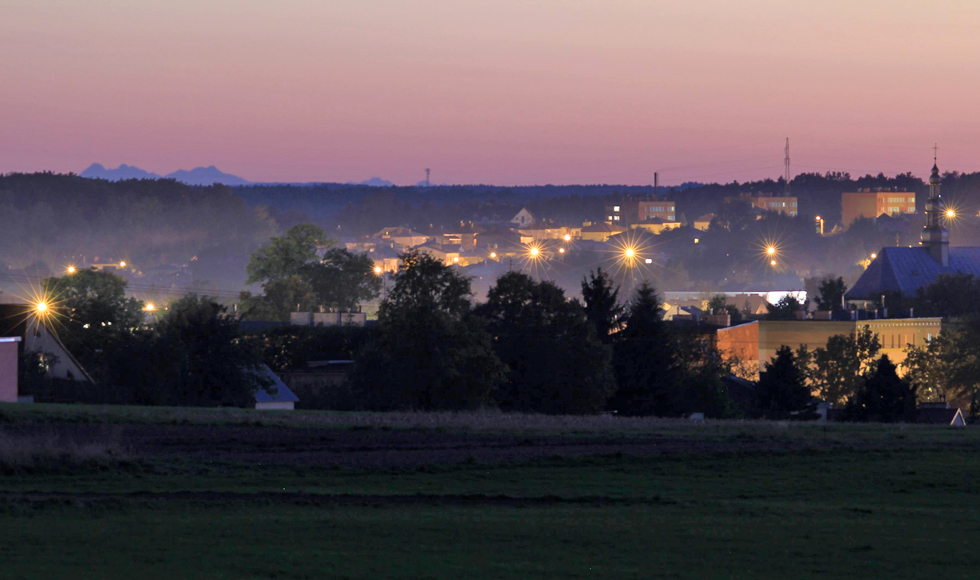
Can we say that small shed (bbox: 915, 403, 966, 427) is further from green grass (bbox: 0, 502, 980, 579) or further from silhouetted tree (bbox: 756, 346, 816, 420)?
green grass (bbox: 0, 502, 980, 579)

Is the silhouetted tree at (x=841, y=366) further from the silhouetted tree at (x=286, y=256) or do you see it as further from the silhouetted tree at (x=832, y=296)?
the silhouetted tree at (x=286, y=256)

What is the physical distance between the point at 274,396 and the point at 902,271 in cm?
9090

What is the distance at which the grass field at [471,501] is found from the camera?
11.9m

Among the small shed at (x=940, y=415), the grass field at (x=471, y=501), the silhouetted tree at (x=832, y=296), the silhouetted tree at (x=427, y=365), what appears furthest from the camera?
the silhouetted tree at (x=832, y=296)

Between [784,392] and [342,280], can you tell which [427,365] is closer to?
[784,392]

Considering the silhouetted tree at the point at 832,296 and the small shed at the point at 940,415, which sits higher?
the silhouetted tree at the point at 832,296

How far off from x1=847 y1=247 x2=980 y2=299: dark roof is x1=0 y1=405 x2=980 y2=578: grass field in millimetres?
96536

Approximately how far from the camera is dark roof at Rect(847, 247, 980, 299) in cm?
12106

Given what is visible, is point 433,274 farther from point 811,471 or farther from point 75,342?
point 811,471

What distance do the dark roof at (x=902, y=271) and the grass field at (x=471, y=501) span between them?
9654 centimetres

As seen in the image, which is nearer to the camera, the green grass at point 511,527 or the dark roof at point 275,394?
the green grass at point 511,527

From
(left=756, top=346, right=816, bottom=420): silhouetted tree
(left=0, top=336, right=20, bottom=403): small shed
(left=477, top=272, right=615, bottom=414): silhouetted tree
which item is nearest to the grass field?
(left=0, top=336, right=20, bottom=403): small shed

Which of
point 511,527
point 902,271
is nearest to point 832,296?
point 902,271

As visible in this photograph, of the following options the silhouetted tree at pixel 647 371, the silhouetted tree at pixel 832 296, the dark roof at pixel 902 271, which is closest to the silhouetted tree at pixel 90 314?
the silhouetted tree at pixel 647 371
